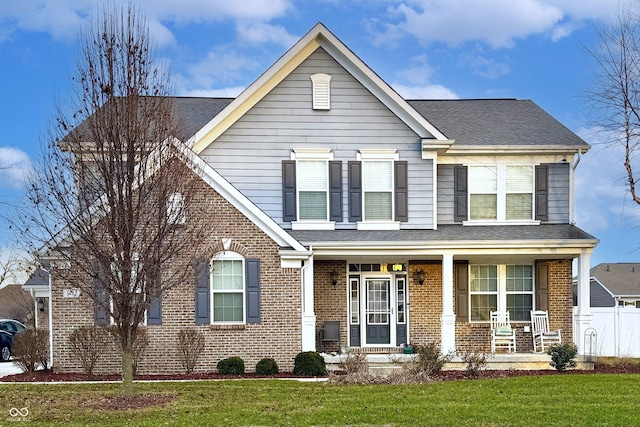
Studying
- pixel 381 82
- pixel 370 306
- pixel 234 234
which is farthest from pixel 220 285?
pixel 381 82

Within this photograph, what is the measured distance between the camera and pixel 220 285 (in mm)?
19031

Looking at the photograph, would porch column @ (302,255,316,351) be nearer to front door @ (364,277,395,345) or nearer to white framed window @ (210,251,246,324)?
white framed window @ (210,251,246,324)

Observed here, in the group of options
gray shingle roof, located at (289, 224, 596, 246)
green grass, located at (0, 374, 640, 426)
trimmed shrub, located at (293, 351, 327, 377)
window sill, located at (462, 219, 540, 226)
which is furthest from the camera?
window sill, located at (462, 219, 540, 226)

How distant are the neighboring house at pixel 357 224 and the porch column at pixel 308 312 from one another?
0.11 feet

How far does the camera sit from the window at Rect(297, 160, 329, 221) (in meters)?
21.1

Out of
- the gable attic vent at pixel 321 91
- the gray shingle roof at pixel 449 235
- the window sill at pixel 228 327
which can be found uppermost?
the gable attic vent at pixel 321 91

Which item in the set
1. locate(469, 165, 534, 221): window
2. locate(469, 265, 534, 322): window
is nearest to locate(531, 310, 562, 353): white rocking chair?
locate(469, 265, 534, 322): window

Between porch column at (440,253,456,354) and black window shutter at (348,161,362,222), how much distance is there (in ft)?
8.71

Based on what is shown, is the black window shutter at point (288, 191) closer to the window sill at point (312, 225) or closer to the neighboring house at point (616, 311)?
the window sill at point (312, 225)

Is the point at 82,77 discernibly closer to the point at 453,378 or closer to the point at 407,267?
the point at 453,378

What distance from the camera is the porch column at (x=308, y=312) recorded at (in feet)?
61.7

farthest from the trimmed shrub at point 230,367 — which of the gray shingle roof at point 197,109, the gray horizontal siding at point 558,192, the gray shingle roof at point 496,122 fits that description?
the gray horizontal siding at point 558,192

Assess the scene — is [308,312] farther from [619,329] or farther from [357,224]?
[619,329]

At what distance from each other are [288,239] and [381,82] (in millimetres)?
5243
